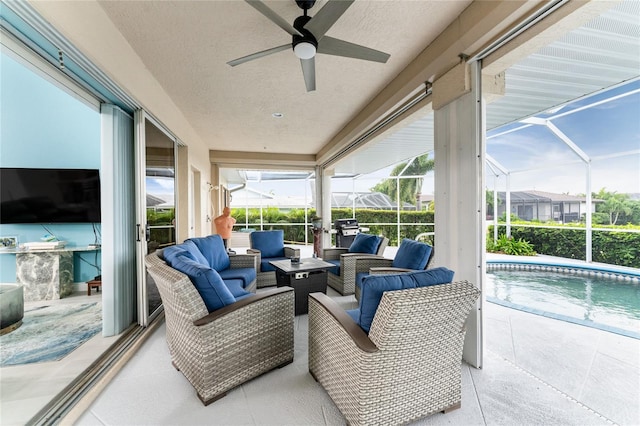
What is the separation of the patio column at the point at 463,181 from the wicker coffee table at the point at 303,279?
1485 millimetres

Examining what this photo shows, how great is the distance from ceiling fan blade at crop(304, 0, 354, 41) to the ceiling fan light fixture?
75 mm

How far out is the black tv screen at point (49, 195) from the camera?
353 cm

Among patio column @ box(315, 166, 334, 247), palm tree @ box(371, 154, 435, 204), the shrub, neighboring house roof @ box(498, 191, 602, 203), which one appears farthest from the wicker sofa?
palm tree @ box(371, 154, 435, 204)

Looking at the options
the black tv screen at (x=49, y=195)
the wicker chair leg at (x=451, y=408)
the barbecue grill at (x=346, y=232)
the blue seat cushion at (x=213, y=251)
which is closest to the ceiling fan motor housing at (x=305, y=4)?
the blue seat cushion at (x=213, y=251)

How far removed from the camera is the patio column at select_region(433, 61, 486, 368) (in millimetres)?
2142

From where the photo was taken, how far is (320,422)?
61.9 inches

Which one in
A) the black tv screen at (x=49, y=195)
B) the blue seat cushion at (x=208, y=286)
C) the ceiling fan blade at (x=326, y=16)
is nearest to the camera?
the ceiling fan blade at (x=326, y=16)

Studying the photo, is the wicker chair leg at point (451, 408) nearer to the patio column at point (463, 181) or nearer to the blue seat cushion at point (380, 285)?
the patio column at point (463, 181)

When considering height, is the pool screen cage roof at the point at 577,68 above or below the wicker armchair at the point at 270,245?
above

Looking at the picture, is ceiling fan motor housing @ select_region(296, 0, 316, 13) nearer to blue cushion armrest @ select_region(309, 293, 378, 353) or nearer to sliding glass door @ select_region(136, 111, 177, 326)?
sliding glass door @ select_region(136, 111, 177, 326)

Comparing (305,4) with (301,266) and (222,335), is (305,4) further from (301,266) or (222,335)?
(301,266)

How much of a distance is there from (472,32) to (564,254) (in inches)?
305

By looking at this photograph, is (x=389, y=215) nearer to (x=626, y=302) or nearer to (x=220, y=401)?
(x=626, y=302)

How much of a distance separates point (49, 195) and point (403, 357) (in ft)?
15.8
